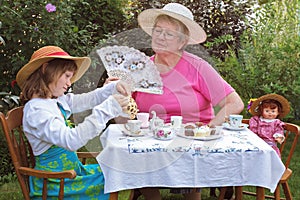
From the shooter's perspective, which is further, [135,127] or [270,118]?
[270,118]

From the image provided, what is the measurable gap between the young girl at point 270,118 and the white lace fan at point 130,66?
32.6 inches

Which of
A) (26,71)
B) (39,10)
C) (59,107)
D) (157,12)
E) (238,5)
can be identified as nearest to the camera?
(26,71)

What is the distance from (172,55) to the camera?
3090mm

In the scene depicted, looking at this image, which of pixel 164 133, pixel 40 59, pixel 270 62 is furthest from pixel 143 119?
pixel 270 62

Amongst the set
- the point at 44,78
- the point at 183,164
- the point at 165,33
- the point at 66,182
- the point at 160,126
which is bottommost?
the point at 66,182

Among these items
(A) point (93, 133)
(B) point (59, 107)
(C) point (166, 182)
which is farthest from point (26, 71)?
(C) point (166, 182)

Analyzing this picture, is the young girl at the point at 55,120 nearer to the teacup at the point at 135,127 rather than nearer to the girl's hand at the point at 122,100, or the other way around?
the girl's hand at the point at 122,100

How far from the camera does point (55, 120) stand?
226 cm

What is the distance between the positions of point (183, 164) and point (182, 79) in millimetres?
846

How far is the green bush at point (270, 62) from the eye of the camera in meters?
5.07

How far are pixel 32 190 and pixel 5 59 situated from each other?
2047 mm

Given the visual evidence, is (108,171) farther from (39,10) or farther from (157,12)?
(39,10)

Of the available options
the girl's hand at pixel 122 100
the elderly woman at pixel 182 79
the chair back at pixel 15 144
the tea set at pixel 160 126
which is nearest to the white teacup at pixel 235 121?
the tea set at pixel 160 126

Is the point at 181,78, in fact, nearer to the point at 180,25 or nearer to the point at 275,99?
the point at 180,25
